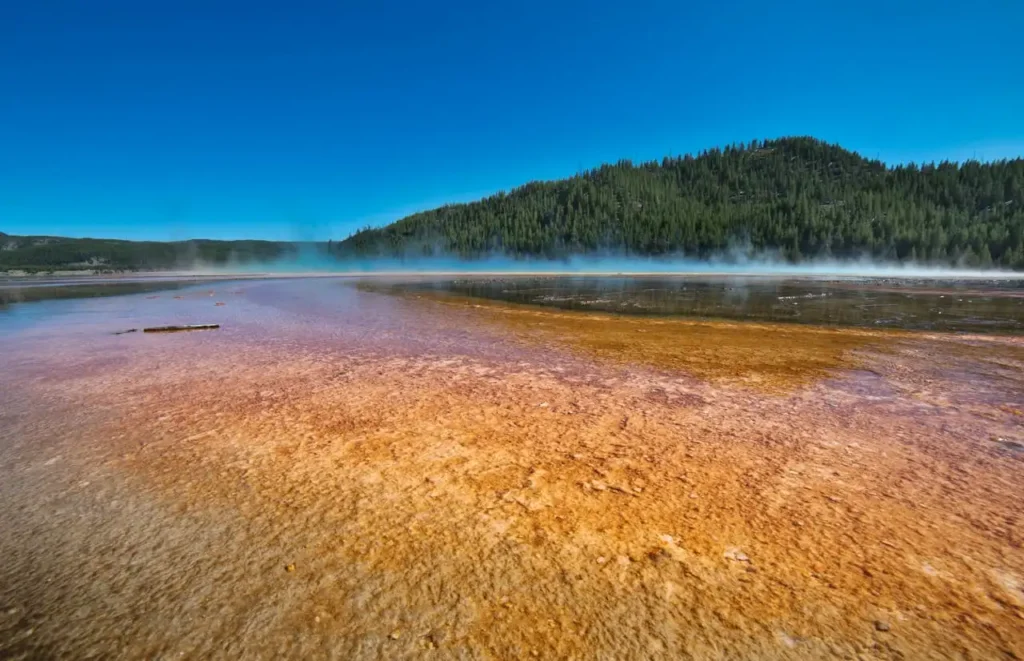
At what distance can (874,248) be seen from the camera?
103312 millimetres

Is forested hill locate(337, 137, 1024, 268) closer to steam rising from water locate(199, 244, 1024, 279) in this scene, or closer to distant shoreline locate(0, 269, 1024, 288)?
steam rising from water locate(199, 244, 1024, 279)

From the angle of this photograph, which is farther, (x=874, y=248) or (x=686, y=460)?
(x=874, y=248)

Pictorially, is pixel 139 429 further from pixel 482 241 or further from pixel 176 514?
pixel 482 241

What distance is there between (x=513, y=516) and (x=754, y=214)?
479 ft

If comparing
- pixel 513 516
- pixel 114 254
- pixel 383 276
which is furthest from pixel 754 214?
pixel 114 254

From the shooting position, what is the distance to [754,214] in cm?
12988

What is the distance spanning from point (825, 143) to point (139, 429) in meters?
243

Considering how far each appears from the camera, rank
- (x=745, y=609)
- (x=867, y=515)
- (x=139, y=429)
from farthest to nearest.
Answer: (x=139, y=429) → (x=867, y=515) → (x=745, y=609)

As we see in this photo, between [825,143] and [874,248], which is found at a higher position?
[825,143]

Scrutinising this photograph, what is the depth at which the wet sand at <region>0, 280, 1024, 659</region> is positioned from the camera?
7.72 feet

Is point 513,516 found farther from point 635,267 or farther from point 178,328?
point 635,267

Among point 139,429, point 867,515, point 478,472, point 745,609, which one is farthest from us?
point 139,429

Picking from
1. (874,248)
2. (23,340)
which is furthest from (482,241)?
(23,340)

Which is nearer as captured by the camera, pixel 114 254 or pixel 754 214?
pixel 754 214
